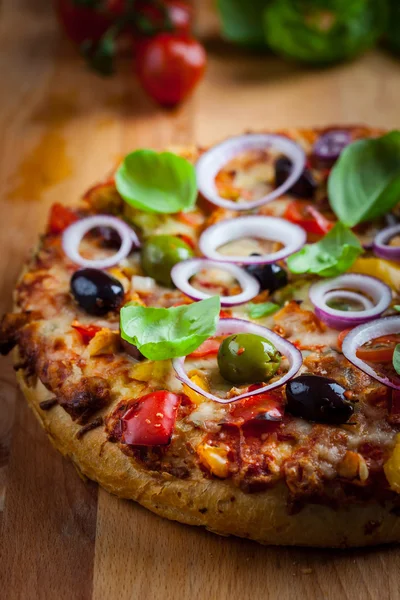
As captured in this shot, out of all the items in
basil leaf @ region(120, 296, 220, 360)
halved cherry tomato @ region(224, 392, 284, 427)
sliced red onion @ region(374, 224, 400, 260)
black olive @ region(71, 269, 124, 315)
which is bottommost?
black olive @ region(71, 269, 124, 315)

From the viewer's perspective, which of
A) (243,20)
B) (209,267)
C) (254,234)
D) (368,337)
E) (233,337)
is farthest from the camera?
(243,20)

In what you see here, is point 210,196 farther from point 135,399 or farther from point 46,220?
point 135,399

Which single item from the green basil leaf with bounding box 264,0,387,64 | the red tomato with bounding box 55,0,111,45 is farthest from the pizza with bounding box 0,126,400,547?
the red tomato with bounding box 55,0,111,45

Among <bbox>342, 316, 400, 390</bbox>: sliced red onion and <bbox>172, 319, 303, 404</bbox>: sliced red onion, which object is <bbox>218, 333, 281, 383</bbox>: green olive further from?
<bbox>342, 316, 400, 390</bbox>: sliced red onion

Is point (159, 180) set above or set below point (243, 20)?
above

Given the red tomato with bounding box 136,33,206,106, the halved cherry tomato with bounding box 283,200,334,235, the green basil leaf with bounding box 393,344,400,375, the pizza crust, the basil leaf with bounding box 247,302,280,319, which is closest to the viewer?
the pizza crust

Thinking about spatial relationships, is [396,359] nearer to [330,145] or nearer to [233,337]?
[233,337]

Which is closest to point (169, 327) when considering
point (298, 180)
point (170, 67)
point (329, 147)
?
point (298, 180)
